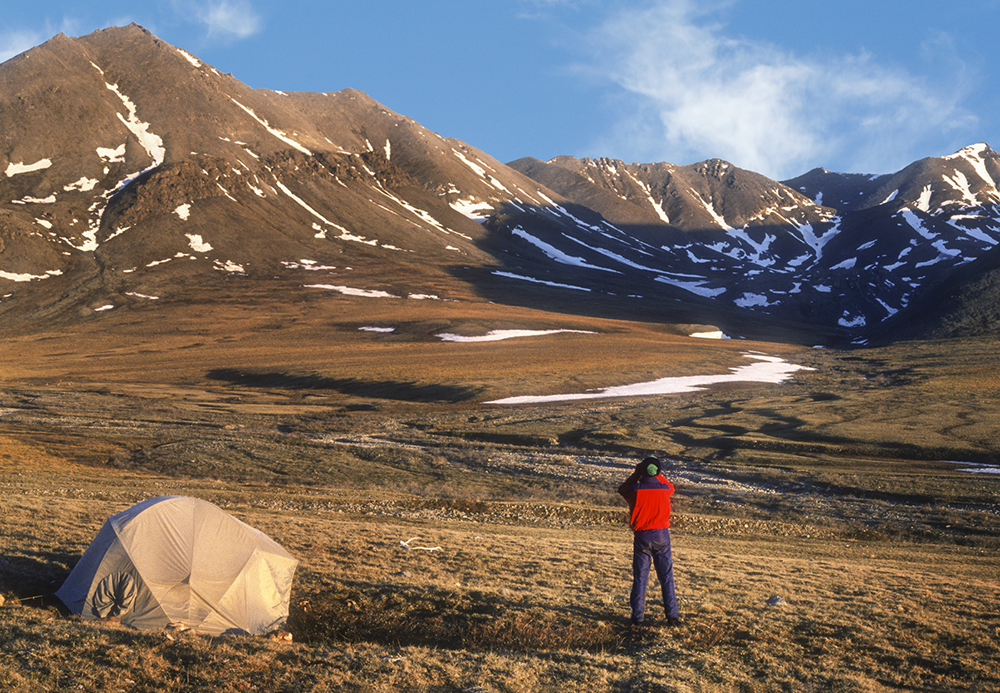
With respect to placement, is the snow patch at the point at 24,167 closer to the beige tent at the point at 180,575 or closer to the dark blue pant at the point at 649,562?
the beige tent at the point at 180,575

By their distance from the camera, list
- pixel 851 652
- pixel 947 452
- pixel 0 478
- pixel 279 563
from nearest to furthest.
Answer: pixel 851 652
pixel 279 563
pixel 0 478
pixel 947 452

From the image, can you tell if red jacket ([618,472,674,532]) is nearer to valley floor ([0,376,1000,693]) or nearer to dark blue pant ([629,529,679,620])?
dark blue pant ([629,529,679,620])

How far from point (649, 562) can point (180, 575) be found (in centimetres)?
862

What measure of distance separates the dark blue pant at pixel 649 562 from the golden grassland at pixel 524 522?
573 mm

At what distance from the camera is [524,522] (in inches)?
1011

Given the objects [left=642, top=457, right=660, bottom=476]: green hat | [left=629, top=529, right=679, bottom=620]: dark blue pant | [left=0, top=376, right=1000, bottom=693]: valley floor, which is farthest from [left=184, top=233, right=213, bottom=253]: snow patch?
[left=642, top=457, right=660, bottom=476]: green hat

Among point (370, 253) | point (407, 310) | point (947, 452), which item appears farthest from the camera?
point (370, 253)

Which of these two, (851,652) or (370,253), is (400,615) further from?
(370,253)

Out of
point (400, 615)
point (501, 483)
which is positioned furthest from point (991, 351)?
point (400, 615)

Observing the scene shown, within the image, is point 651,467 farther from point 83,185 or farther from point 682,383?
point 83,185

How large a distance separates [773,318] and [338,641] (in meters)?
185

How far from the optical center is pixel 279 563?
14539 mm

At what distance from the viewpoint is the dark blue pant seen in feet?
40.3

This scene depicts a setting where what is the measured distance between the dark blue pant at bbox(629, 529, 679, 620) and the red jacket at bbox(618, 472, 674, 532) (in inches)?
6.4
